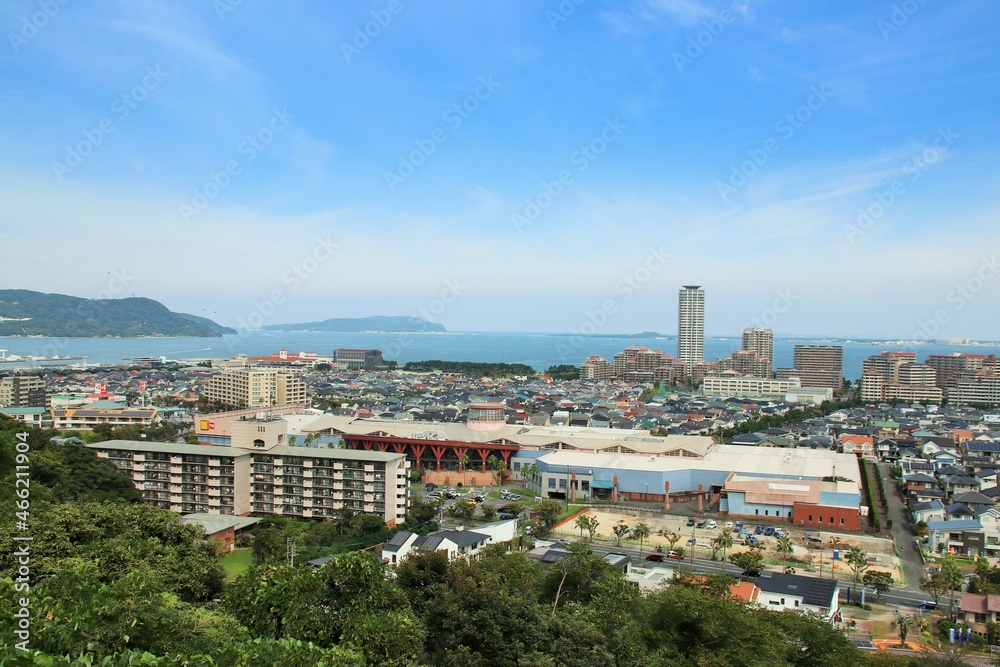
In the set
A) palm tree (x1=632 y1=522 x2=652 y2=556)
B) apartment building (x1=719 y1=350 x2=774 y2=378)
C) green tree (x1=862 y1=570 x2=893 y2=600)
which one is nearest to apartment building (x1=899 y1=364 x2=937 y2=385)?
apartment building (x1=719 y1=350 x2=774 y2=378)

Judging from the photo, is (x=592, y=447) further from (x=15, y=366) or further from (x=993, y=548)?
(x=15, y=366)

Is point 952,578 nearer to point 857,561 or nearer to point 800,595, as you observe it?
point 857,561

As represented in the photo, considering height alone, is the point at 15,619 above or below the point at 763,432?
above

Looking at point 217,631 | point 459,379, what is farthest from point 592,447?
point 459,379

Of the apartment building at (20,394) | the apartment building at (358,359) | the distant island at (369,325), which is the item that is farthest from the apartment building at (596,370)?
the distant island at (369,325)

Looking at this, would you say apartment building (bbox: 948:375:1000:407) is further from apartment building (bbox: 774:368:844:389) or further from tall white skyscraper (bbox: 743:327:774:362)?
tall white skyscraper (bbox: 743:327:774:362)
